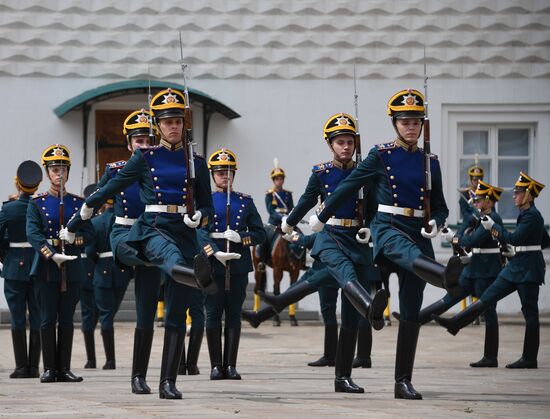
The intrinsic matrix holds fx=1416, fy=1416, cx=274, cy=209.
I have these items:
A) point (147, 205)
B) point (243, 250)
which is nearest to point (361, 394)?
point (147, 205)

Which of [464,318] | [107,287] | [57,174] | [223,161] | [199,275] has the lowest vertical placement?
[464,318]

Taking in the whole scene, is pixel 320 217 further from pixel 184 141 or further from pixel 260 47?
pixel 260 47

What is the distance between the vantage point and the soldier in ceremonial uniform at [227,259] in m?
13.0

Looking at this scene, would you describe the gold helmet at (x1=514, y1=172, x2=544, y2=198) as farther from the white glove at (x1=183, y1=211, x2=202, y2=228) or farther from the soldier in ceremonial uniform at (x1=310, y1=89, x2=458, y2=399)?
the white glove at (x1=183, y1=211, x2=202, y2=228)

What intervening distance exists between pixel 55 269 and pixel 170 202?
8.97ft

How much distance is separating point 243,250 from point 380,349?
431cm

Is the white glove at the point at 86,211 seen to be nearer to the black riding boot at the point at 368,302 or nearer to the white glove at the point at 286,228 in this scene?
the white glove at the point at 286,228

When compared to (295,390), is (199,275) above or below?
above

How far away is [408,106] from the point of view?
10.4m

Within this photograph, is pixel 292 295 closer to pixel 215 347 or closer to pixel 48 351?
pixel 215 347

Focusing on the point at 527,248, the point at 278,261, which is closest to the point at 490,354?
the point at 527,248

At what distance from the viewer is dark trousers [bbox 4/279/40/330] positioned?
13.5 metres

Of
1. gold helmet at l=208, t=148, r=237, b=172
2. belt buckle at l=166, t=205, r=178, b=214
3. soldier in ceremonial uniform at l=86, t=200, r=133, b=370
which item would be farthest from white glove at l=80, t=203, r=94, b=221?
soldier in ceremonial uniform at l=86, t=200, r=133, b=370

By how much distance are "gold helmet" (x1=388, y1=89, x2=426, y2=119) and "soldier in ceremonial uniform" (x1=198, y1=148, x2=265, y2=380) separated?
2699mm
